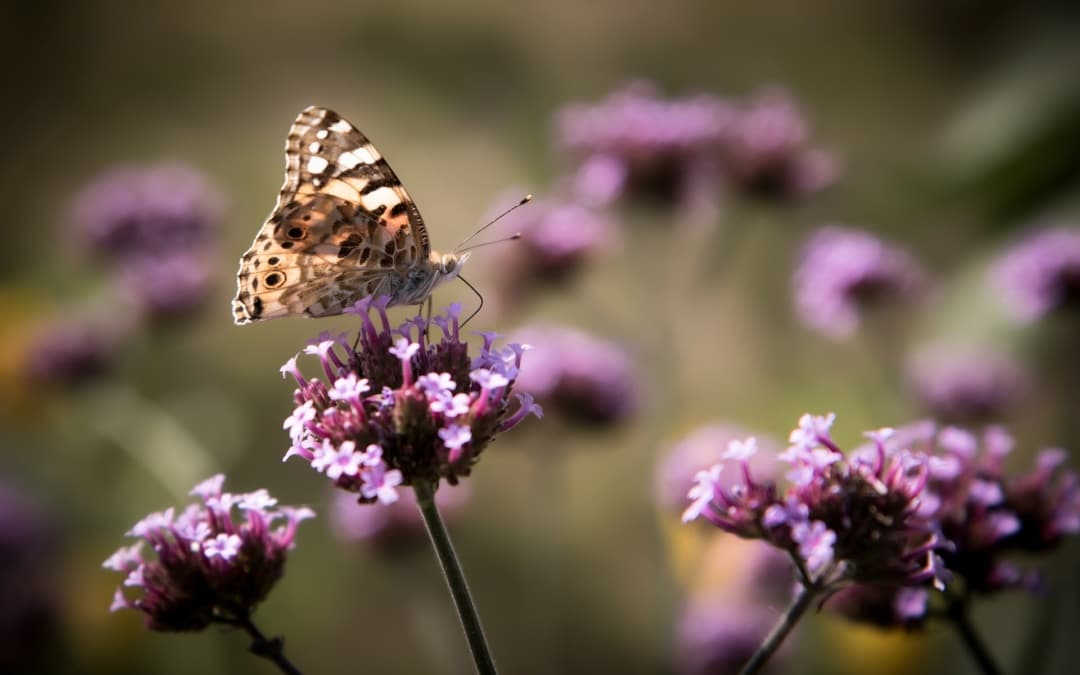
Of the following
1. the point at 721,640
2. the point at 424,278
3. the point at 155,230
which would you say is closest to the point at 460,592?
the point at 424,278

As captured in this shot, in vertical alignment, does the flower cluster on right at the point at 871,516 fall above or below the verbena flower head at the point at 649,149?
below

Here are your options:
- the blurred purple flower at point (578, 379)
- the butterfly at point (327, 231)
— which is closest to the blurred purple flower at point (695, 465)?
the blurred purple flower at point (578, 379)

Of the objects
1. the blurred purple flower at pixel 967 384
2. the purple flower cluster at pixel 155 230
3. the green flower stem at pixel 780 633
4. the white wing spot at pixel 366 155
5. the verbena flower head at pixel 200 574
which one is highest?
the purple flower cluster at pixel 155 230

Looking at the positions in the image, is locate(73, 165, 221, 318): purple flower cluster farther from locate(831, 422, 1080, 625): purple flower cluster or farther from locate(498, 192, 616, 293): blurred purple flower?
locate(831, 422, 1080, 625): purple flower cluster

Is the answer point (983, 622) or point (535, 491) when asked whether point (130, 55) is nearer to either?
point (535, 491)

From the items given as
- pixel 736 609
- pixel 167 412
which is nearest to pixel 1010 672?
pixel 736 609

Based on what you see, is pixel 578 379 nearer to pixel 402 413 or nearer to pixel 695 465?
pixel 695 465

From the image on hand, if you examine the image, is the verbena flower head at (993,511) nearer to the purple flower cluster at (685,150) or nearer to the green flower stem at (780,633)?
the green flower stem at (780,633)
